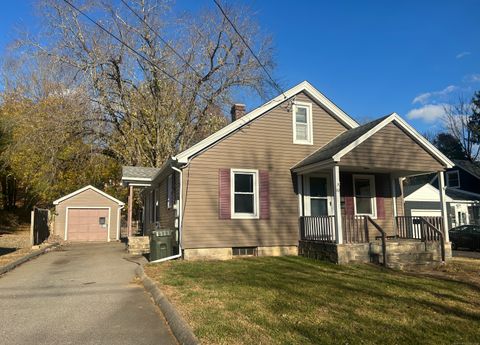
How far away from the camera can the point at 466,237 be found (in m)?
23.4

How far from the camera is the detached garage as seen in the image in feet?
93.0

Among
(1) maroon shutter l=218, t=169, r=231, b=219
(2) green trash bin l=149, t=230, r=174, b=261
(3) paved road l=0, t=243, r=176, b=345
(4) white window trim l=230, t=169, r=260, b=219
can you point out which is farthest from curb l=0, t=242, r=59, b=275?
(4) white window trim l=230, t=169, r=260, b=219

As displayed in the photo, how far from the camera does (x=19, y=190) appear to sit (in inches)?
1753

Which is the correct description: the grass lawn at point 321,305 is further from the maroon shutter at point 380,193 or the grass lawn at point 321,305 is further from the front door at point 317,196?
the maroon shutter at point 380,193

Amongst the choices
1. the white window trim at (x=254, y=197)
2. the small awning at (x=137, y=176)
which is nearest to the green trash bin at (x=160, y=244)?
the white window trim at (x=254, y=197)

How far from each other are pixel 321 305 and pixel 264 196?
7.31 metres

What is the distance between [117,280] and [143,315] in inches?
147

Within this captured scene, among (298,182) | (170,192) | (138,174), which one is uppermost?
(138,174)

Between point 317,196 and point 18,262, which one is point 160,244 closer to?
point 18,262

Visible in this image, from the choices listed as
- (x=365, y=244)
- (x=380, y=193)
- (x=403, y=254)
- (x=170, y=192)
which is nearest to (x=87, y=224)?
(x=170, y=192)

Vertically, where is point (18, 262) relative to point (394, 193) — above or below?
below

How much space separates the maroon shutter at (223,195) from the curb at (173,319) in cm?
475

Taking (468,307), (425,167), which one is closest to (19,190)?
(425,167)

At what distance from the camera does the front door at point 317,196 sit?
1479cm
